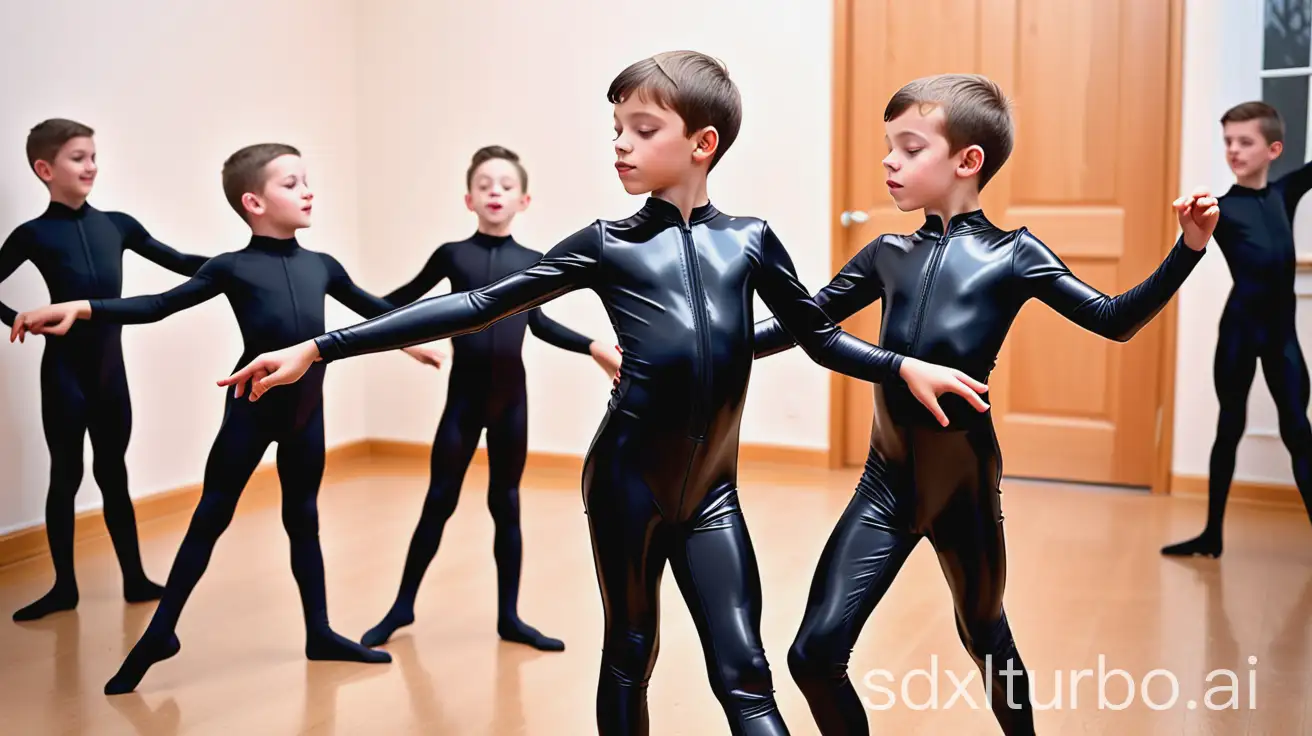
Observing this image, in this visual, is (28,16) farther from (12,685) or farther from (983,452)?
(983,452)

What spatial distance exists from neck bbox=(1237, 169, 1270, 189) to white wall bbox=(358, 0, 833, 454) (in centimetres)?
186

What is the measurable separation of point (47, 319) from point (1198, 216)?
2518 millimetres

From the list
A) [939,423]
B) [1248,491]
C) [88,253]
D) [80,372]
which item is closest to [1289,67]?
[1248,491]

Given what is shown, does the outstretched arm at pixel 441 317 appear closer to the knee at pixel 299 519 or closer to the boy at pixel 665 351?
the boy at pixel 665 351

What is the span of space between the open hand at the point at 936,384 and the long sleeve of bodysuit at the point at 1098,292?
0.83 ft

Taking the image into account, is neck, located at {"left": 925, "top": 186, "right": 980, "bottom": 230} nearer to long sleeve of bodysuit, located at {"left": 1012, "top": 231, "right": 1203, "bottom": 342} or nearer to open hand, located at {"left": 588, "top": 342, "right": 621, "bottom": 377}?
long sleeve of bodysuit, located at {"left": 1012, "top": 231, "right": 1203, "bottom": 342}

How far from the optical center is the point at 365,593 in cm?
385

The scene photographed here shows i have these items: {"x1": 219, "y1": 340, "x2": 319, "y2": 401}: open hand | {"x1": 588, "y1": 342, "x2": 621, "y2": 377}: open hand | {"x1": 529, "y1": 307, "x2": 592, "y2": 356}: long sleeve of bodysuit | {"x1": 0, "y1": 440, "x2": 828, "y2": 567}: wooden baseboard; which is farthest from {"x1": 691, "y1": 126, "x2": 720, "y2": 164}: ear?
{"x1": 0, "y1": 440, "x2": 828, "y2": 567}: wooden baseboard

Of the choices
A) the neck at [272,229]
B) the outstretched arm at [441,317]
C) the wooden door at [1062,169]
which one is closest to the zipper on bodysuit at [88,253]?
the neck at [272,229]

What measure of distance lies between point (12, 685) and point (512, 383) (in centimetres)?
144

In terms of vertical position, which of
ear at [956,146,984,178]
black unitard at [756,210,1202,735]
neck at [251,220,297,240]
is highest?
ear at [956,146,984,178]

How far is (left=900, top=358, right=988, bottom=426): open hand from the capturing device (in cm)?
182

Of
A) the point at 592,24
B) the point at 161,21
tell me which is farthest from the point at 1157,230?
the point at 161,21

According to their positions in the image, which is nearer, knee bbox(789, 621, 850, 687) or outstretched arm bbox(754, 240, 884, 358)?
knee bbox(789, 621, 850, 687)
